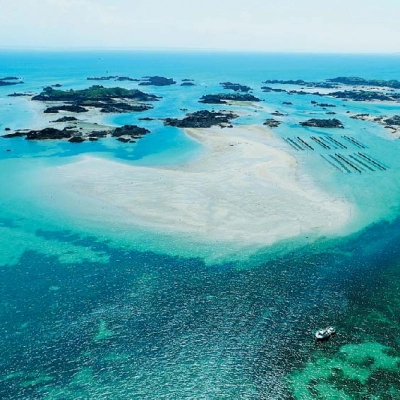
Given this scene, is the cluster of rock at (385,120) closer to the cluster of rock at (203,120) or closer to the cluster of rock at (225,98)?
the cluster of rock at (203,120)

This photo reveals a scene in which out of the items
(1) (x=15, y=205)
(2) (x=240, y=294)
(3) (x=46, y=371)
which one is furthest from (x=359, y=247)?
(1) (x=15, y=205)

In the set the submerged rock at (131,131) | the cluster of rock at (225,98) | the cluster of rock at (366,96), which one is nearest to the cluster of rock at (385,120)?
the cluster of rock at (366,96)

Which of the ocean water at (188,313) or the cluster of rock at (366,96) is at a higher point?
the cluster of rock at (366,96)

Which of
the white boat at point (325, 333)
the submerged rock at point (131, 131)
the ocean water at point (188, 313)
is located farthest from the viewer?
the submerged rock at point (131, 131)

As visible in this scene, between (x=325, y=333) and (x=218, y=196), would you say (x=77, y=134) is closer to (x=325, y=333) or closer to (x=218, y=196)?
(x=218, y=196)

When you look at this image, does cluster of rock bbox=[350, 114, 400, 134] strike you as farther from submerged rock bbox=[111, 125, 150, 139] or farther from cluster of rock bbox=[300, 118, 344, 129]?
submerged rock bbox=[111, 125, 150, 139]

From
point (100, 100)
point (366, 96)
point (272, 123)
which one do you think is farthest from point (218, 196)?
point (366, 96)

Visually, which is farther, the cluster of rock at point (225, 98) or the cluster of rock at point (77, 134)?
the cluster of rock at point (225, 98)
